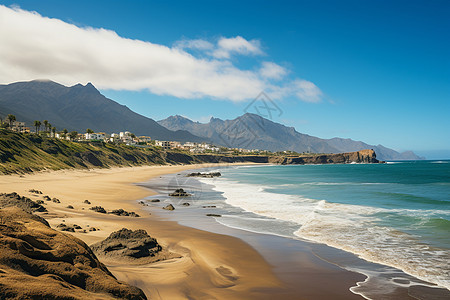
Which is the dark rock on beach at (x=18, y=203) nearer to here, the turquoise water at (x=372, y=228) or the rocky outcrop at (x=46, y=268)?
the rocky outcrop at (x=46, y=268)

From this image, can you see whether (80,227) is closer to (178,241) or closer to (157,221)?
(178,241)

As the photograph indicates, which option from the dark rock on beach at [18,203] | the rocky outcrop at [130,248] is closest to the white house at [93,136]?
the dark rock on beach at [18,203]

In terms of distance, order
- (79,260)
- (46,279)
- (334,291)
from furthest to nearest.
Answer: (334,291) → (79,260) → (46,279)

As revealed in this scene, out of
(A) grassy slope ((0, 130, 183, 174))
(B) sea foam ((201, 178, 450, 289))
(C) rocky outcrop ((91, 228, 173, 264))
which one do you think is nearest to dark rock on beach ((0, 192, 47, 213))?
(C) rocky outcrop ((91, 228, 173, 264))

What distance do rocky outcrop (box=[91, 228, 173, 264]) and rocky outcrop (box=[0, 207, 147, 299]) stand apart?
3.11m

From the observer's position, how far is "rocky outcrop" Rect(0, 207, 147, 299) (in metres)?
3.84

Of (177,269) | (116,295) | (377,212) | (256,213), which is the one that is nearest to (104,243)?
(177,269)

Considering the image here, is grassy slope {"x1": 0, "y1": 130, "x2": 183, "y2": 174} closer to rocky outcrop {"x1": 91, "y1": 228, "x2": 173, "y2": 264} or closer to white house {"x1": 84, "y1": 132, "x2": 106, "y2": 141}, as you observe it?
rocky outcrop {"x1": 91, "y1": 228, "x2": 173, "y2": 264}

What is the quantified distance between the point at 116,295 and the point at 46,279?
3.96 feet

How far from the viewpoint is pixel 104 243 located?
916cm

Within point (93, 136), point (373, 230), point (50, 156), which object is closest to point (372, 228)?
point (373, 230)

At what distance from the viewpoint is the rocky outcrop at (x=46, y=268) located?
384cm

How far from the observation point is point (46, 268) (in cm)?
464

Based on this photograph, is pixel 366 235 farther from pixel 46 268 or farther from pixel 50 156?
pixel 50 156
